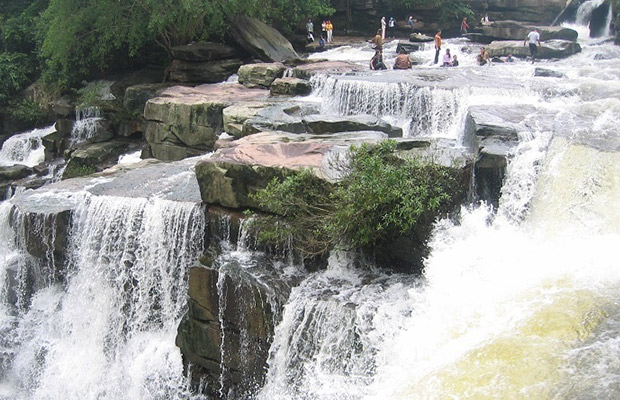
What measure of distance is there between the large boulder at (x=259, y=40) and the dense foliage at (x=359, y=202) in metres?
12.0

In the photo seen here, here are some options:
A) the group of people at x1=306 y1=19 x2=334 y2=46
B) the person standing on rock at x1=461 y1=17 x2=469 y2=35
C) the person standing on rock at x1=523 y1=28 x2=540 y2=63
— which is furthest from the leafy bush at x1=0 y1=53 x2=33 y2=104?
the person standing on rock at x1=523 y1=28 x2=540 y2=63

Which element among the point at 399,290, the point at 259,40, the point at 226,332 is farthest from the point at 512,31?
the point at 226,332

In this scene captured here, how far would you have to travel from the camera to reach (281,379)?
A: 816 centimetres

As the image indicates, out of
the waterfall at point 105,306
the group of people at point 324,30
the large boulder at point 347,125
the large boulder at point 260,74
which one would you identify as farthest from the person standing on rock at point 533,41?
the waterfall at point 105,306

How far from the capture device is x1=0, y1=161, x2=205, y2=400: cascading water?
10055 millimetres

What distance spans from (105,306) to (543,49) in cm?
1645

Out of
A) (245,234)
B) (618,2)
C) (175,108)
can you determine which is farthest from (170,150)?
(618,2)

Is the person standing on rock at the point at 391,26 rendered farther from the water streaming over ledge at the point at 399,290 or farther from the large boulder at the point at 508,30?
the water streaming over ledge at the point at 399,290

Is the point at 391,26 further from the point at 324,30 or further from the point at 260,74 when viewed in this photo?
the point at 260,74

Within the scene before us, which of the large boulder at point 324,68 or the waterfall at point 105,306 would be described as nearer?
the waterfall at point 105,306

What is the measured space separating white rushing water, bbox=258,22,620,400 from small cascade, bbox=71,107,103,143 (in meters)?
12.1

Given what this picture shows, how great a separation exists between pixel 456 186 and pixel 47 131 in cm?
1600

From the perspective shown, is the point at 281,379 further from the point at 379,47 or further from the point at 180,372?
the point at 379,47

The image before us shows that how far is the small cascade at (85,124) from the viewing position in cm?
1875
